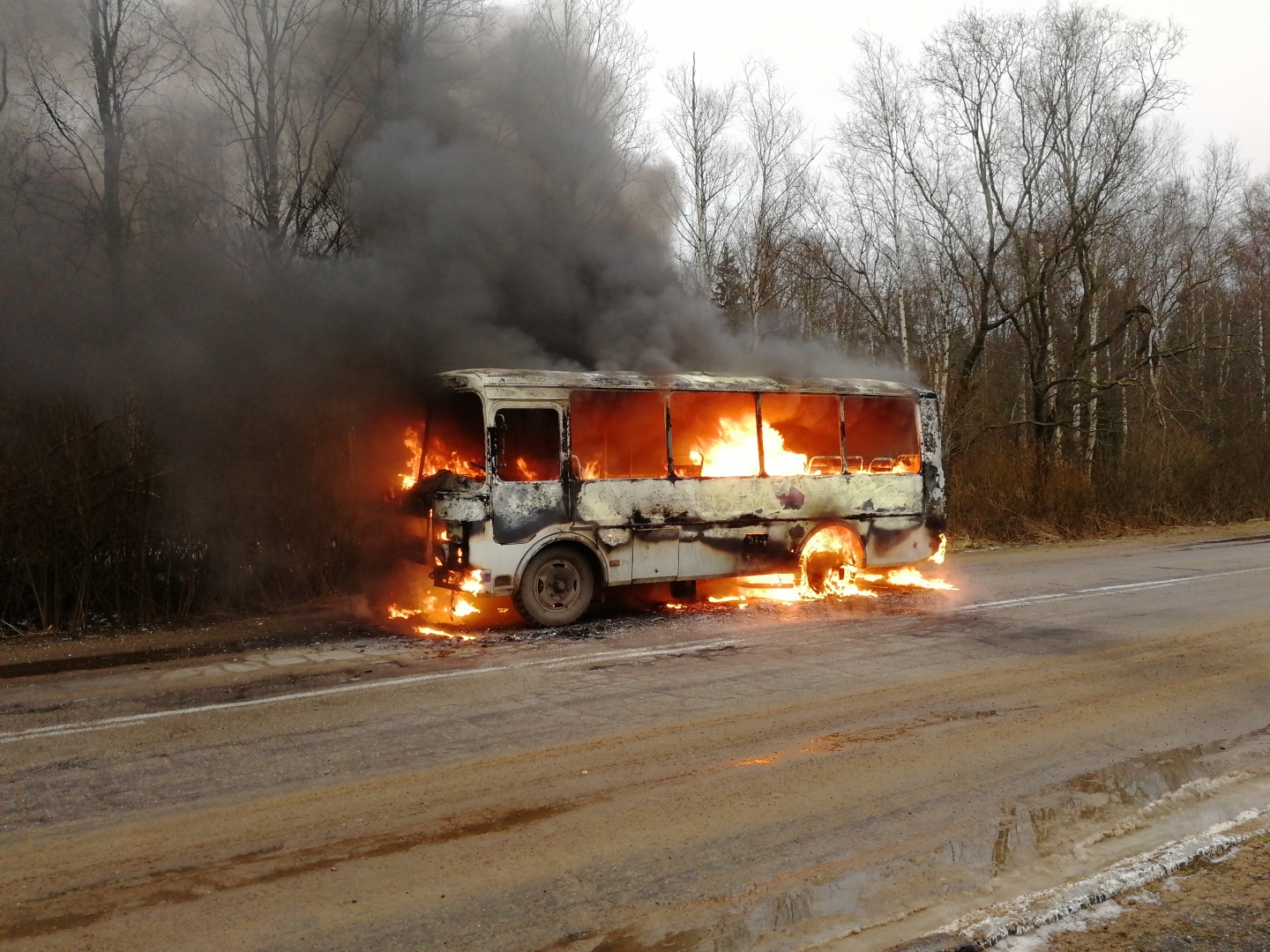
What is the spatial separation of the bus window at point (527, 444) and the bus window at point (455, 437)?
19 cm

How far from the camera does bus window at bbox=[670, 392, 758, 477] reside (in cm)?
998

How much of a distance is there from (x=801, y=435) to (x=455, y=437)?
402 cm

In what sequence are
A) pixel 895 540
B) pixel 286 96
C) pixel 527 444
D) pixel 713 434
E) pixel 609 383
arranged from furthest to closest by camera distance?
pixel 286 96 → pixel 895 540 → pixel 713 434 → pixel 609 383 → pixel 527 444

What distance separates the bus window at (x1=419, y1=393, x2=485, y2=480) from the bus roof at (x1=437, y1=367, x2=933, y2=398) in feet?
0.60

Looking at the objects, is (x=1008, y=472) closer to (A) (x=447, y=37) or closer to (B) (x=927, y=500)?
(B) (x=927, y=500)

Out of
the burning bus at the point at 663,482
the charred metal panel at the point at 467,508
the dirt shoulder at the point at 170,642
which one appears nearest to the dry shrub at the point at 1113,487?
the burning bus at the point at 663,482

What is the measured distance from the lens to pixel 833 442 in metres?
11.0

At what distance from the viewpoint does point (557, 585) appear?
30.6ft

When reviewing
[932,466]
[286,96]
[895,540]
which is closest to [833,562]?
[895,540]

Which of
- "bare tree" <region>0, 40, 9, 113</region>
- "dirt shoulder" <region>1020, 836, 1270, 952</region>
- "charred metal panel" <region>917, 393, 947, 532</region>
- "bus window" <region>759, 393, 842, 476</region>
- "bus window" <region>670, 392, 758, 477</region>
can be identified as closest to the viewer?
"dirt shoulder" <region>1020, 836, 1270, 952</region>

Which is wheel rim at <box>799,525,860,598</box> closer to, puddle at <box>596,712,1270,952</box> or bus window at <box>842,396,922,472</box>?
bus window at <box>842,396,922,472</box>

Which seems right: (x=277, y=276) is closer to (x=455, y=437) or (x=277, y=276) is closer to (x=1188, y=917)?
(x=455, y=437)

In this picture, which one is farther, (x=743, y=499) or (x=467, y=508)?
(x=743, y=499)

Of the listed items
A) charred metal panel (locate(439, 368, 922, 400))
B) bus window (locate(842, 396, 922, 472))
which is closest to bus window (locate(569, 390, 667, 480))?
charred metal panel (locate(439, 368, 922, 400))
